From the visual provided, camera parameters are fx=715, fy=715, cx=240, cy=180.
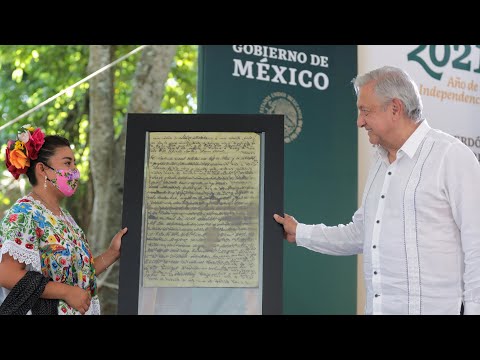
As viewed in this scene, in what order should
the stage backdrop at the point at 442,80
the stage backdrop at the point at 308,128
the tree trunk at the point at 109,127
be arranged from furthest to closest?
the tree trunk at the point at 109,127 → the stage backdrop at the point at 442,80 → the stage backdrop at the point at 308,128

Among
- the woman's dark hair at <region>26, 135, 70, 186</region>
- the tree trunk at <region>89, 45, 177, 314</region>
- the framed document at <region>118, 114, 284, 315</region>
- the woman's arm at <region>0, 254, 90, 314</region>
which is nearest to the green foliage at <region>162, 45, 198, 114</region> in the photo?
the tree trunk at <region>89, 45, 177, 314</region>

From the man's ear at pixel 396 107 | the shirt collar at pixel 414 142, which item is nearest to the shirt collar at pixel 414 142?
the shirt collar at pixel 414 142

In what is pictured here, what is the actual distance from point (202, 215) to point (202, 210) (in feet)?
0.06

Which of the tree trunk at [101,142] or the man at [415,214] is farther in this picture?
the tree trunk at [101,142]

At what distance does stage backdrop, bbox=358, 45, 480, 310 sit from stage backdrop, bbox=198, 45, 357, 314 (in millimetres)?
123

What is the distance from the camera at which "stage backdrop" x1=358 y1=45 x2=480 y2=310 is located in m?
4.61

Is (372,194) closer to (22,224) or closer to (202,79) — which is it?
(22,224)

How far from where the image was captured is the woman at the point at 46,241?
103 inches

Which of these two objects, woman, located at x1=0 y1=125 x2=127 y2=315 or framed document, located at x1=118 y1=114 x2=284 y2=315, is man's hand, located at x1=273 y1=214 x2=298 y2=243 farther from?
woman, located at x1=0 y1=125 x2=127 y2=315

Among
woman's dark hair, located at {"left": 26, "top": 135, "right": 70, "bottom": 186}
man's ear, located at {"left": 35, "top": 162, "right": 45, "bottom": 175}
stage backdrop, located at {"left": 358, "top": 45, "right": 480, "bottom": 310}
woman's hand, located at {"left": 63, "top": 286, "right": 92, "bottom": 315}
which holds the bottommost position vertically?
woman's hand, located at {"left": 63, "top": 286, "right": 92, "bottom": 315}

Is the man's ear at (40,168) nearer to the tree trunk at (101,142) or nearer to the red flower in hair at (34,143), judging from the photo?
the red flower in hair at (34,143)

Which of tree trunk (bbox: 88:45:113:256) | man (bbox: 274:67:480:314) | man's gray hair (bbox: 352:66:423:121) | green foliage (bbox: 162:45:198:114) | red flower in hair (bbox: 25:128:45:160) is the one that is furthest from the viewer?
green foliage (bbox: 162:45:198:114)

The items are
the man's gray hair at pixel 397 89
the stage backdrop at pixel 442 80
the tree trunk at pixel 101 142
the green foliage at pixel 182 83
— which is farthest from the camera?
the green foliage at pixel 182 83

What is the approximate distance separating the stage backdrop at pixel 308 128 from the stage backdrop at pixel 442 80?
123 mm
